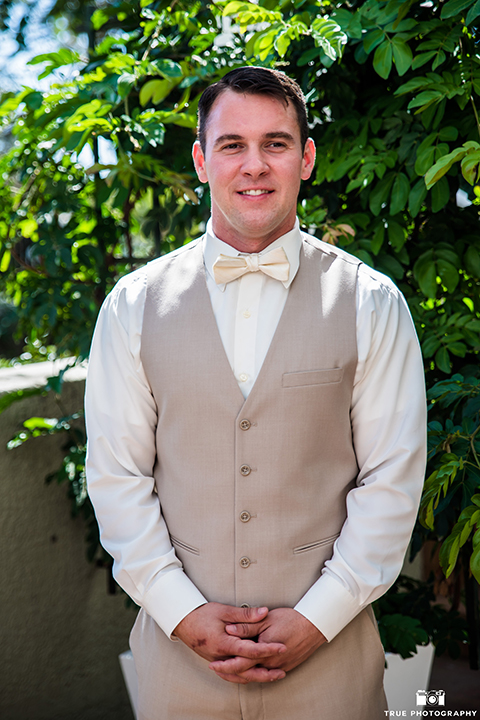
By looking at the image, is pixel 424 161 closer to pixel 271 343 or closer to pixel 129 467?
pixel 271 343

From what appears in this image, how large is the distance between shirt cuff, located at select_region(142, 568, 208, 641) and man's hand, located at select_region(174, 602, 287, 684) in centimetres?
2

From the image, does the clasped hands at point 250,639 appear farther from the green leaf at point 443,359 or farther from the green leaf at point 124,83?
the green leaf at point 124,83

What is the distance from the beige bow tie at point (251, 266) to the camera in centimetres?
139

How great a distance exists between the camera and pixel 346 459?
1383 mm

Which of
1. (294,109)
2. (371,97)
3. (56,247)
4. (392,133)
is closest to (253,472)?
(294,109)

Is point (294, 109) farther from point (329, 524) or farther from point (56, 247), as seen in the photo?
point (56, 247)

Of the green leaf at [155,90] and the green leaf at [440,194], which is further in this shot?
the green leaf at [155,90]

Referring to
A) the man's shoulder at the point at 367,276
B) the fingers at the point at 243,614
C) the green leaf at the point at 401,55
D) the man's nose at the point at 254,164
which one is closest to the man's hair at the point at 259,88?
the man's nose at the point at 254,164

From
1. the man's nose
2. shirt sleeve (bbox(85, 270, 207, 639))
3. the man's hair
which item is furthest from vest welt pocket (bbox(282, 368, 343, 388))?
the man's hair

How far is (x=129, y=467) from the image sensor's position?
1.39 metres

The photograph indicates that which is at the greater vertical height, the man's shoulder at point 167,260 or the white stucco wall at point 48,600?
the man's shoulder at point 167,260

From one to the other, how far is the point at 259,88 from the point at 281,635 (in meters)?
1.08

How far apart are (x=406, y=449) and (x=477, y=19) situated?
3.57 ft

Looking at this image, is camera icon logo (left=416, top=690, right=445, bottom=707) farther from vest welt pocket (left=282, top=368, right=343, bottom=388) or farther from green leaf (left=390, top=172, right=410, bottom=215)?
green leaf (left=390, top=172, right=410, bottom=215)
